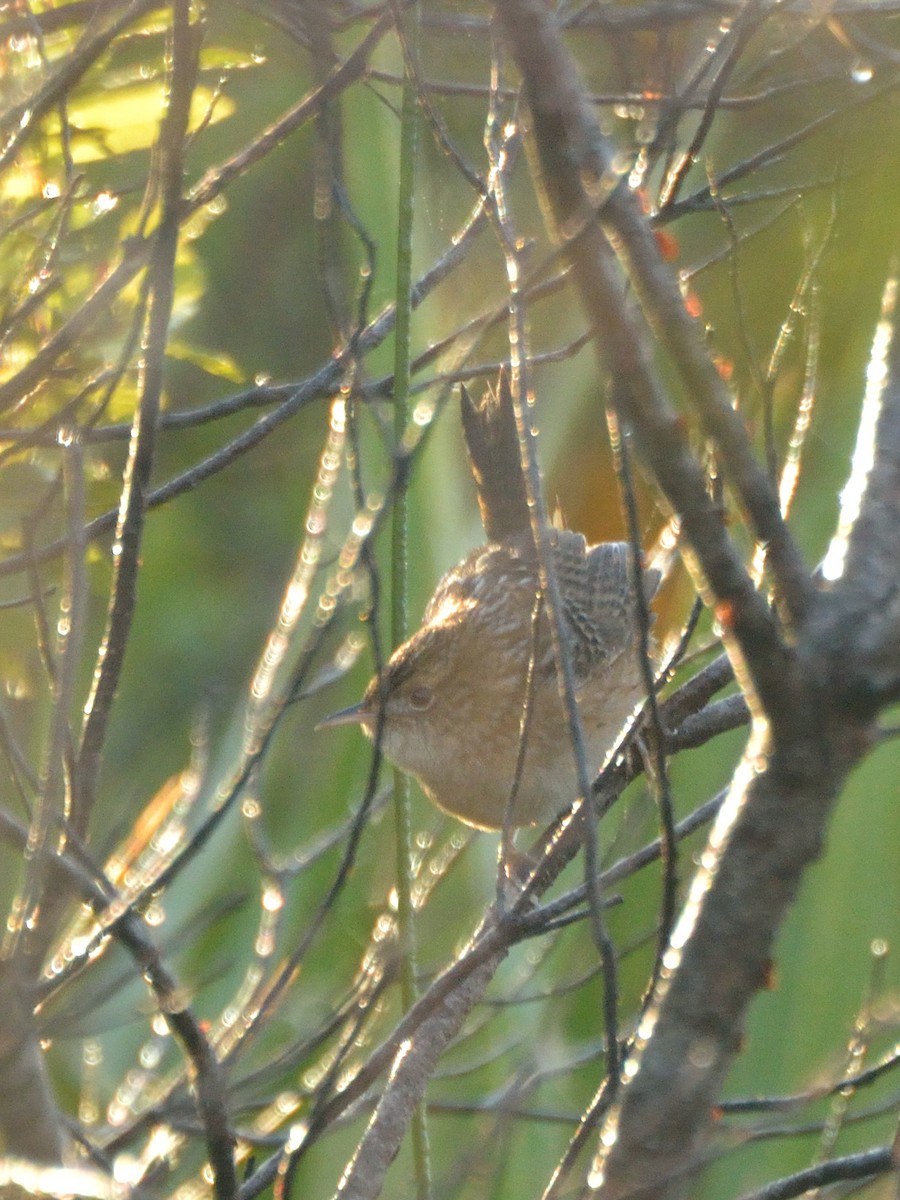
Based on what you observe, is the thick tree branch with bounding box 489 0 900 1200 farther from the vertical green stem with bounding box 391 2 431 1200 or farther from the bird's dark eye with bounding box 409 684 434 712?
the bird's dark eye with bounding box 409 684 434 712

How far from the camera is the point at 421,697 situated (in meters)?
3.76

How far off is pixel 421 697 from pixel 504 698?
211 millimetres

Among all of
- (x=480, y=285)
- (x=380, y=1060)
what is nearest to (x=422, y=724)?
(x=480, y=285)

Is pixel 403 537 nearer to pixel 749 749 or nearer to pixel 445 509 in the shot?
pixel 749 749

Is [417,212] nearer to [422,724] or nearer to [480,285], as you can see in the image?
[480,285]

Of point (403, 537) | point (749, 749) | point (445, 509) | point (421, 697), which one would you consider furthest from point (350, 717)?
point (749, 749)

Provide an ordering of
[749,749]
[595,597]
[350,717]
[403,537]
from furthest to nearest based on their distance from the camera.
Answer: [595,597] < [350,717] < [403,537] < [749,749]

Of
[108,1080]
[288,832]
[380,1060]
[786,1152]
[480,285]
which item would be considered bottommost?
[786,1152]

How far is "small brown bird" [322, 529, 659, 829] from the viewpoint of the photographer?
353cm

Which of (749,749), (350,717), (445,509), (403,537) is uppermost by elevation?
(445,509)

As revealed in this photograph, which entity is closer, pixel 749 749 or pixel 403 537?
pixel 749 749

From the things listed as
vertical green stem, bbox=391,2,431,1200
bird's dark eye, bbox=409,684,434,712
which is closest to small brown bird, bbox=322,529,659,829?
bird's dark eye, bbox=409,684,434,712

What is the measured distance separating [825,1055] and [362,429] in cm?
174

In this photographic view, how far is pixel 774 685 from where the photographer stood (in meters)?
1.18
